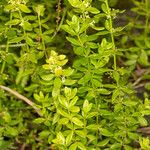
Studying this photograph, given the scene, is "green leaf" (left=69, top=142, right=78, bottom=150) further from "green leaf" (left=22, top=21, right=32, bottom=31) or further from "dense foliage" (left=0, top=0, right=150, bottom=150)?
"green leaf" (left=22, top=21, right=32, bottom=31)

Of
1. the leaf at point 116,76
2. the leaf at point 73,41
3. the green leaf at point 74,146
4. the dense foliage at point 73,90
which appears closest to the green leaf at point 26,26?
the dense foliage at point 73,90

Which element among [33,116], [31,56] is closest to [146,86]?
[33,116]

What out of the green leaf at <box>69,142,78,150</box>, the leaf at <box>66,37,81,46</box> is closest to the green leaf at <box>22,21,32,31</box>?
the leaf at <box>66,37,81,46</box>

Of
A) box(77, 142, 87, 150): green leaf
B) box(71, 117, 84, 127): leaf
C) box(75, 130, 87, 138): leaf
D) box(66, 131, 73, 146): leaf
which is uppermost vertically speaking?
box(71, 117, 84, 127): leaf

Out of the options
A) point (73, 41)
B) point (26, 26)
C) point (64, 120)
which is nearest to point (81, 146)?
point (64, 120)

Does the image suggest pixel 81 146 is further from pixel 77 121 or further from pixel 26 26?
pixel 26 26

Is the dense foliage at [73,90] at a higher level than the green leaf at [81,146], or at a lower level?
higher

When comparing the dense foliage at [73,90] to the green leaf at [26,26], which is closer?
the dense foliage at [73,90]

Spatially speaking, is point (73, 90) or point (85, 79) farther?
point (85, 79)

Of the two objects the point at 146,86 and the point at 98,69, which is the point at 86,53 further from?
the point at 146,86

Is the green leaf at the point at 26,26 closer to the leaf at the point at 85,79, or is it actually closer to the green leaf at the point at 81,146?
the leaf at the point at 85,79

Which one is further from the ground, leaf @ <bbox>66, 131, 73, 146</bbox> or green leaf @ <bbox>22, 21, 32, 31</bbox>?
green leaf @ <bbox>22, 21, 32, 31</bbox>
